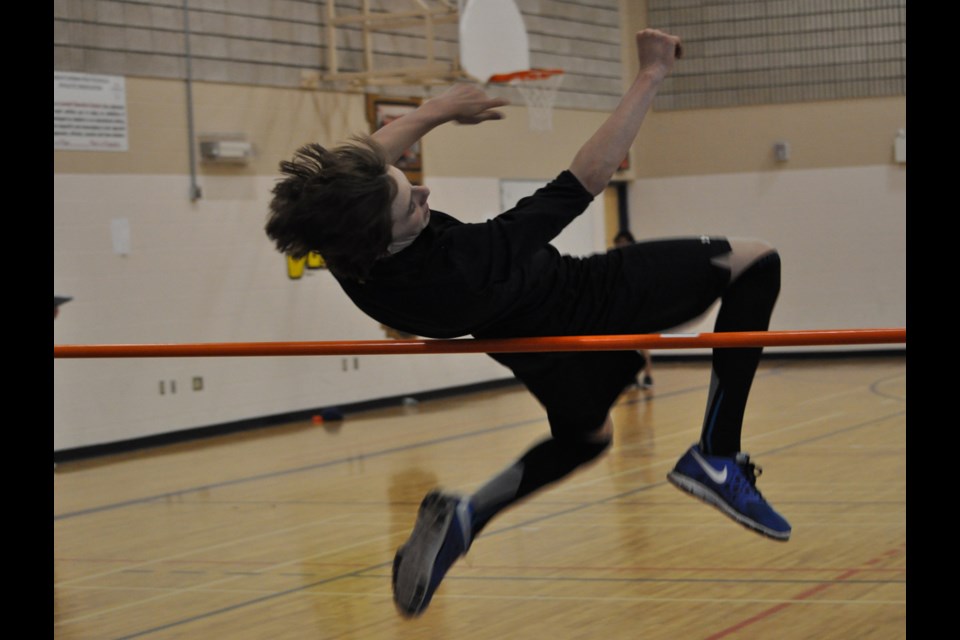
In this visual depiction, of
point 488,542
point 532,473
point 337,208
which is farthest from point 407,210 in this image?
point 488,542

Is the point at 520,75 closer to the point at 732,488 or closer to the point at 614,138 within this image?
the point at 732,488

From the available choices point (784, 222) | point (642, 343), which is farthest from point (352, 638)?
point (784, 222)

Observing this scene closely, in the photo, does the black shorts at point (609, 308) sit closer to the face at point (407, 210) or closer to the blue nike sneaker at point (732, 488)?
the blue nike sneaker at point (732, 488)

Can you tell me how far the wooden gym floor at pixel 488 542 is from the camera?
4785mm

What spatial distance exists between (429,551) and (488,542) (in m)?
2.90

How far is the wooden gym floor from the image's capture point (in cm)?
479

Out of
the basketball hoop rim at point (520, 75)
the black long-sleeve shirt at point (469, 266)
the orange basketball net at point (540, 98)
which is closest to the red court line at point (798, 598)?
the black long-sleeve shirt at point (469, 266)

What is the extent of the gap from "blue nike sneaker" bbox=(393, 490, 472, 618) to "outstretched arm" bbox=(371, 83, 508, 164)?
2.95 ft

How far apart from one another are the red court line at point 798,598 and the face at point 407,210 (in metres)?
2.16

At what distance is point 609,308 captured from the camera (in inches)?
128

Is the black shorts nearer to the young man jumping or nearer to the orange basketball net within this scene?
the young man jumping

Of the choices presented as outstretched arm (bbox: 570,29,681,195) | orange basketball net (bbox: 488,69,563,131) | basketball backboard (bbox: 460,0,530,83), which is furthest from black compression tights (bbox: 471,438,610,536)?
orange basketball net (bbox: 488,69,563,131)
